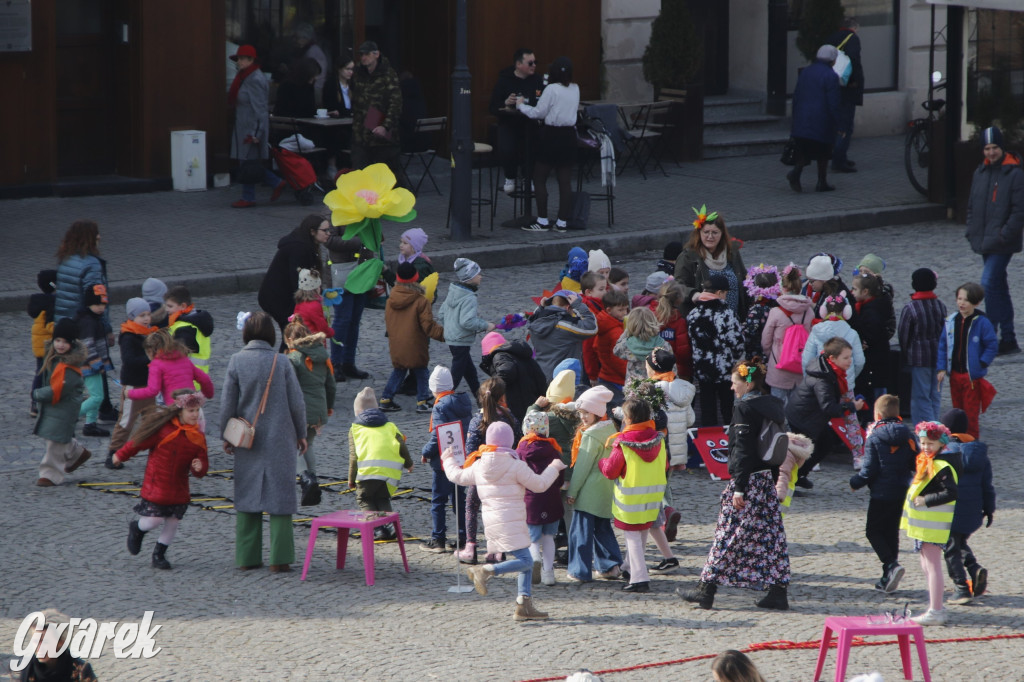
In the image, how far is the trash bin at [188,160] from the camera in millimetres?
19438

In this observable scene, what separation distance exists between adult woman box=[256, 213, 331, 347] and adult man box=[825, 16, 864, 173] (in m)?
11.4

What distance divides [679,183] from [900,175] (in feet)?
11.3

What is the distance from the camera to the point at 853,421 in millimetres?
10531

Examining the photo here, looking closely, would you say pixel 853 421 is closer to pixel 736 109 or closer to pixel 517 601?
pixel 517 601

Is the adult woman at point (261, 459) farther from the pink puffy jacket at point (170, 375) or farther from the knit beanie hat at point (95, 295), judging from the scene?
the knit beanie hat at point (95, 295)

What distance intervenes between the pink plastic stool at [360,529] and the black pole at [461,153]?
8.95 metres

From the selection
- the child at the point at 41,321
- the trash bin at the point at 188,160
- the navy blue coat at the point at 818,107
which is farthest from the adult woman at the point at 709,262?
the trash bin at the point at 188,160

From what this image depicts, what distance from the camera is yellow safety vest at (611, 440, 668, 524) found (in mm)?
8258

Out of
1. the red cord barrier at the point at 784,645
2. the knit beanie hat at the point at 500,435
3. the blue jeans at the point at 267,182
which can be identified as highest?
the blue jeans at the point at 267,182

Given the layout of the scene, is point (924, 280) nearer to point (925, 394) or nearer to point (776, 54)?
point (925, 394)

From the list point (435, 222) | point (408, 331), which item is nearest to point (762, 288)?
point (408, 331)

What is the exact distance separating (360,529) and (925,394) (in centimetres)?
490

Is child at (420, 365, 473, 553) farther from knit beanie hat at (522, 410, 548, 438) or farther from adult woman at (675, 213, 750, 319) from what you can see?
adult woman at (675, 213, 750, 319)

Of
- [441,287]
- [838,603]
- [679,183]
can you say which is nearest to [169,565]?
[838,603]
